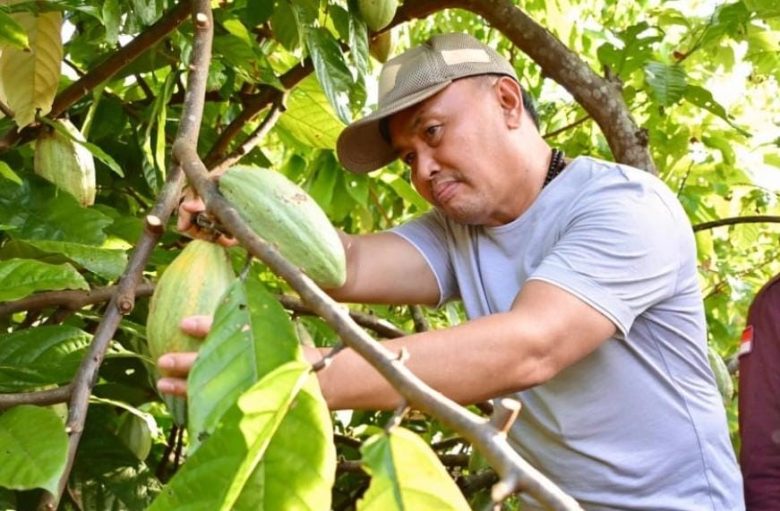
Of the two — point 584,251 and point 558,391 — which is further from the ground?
point 584,251

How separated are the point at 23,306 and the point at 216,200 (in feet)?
2.37

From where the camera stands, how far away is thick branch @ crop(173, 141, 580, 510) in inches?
21.9

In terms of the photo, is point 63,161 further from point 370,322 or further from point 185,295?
point 185,295

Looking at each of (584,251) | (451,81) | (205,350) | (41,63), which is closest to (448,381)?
(584,251)

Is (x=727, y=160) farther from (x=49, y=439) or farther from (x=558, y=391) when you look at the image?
(x=49, y=439)

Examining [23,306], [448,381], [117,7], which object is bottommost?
[448,381]

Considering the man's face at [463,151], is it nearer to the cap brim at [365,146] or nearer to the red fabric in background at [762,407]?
the cap brim at [365,146]

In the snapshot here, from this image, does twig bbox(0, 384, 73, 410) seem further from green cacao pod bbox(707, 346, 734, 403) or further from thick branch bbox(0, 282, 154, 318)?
green cacao pod bbox(707, 346, 734, 403)

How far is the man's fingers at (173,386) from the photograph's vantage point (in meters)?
1.08

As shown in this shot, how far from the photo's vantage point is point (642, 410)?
1790mm

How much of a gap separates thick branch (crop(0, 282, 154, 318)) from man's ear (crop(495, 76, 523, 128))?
0.78 meters

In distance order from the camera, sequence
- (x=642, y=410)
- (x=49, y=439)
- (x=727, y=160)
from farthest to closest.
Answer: (x=727, y=160) → (x=642, y=410) → (x=49, y=439)

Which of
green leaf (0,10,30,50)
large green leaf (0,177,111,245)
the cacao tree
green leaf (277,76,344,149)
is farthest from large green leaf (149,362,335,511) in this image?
green leaf (277,76,344,149)

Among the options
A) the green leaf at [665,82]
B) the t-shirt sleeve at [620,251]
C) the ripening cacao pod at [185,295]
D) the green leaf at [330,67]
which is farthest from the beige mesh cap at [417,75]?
the ripening cacao pod at [185,295]
